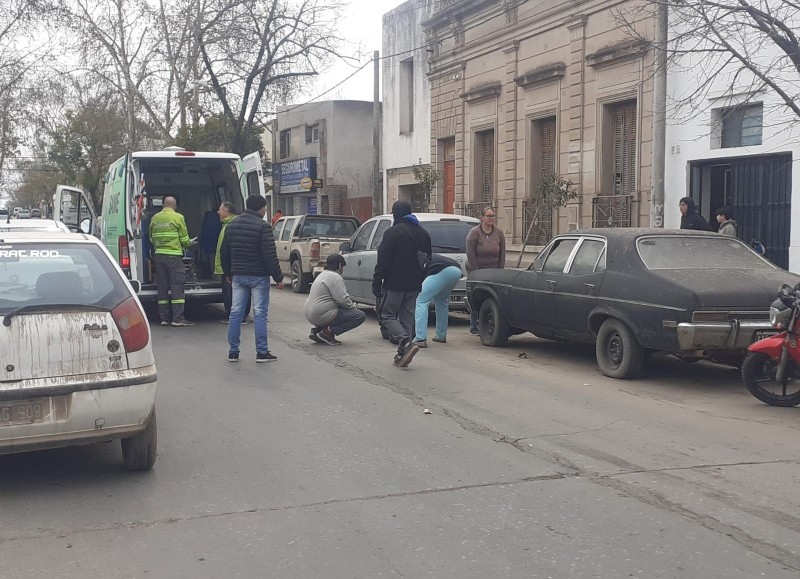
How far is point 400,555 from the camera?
14.5 feet

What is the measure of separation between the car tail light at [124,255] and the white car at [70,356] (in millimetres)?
7435

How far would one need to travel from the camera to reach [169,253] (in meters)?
12.9

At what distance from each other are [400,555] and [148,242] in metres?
10.5

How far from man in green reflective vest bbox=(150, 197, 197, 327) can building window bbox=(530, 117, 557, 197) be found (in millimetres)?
11678

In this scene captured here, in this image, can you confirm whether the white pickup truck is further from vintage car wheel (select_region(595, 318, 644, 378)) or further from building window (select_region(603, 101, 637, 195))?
vintage car wheel (select_region(595, 318, 644, 378))

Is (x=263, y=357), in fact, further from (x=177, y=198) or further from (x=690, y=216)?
(x=690, y=216)

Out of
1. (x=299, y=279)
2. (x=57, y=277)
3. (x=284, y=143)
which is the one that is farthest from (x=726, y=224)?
(x=284, y=143)

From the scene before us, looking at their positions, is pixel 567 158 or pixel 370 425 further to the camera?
pixel 567 158

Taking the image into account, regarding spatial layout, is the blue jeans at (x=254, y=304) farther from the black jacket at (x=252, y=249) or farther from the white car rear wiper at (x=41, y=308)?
the white car rear wiper at (x=41, y=308)

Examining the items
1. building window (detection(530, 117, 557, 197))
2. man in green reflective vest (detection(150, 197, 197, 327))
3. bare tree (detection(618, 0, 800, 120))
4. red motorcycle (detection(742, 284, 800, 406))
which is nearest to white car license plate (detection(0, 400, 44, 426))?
red motorcycle (detection(742, 284, 800, 406))

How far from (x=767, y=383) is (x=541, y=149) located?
1536 centimetres

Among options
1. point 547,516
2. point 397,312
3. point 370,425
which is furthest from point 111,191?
point 547,516

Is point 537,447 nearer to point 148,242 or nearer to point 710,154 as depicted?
point 148,242

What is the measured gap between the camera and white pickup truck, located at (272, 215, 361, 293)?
1911cm
